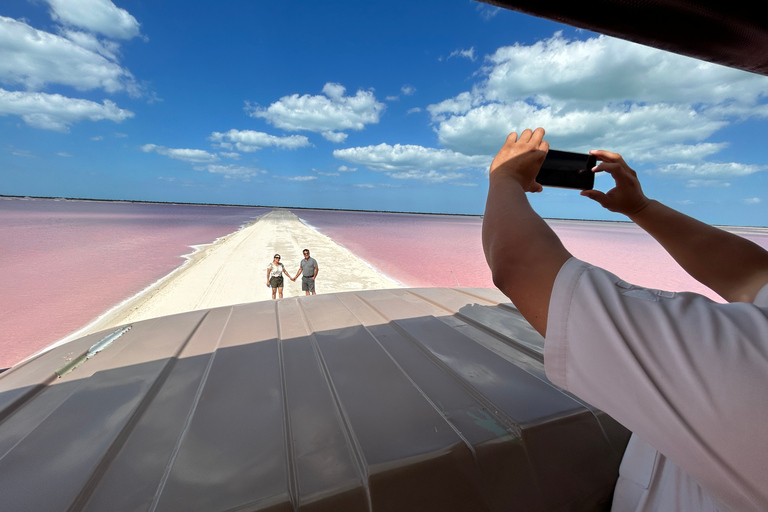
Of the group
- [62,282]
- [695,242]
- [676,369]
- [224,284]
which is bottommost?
[62,282]

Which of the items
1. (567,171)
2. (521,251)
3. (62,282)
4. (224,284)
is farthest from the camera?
(62,282)

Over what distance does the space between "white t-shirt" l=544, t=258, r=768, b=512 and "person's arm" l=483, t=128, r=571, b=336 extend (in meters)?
0.03

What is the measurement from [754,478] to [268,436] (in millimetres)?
933

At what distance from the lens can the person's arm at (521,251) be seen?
585 millimetres

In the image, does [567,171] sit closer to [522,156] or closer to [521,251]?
[522,156]

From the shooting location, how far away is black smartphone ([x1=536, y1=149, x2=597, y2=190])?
3.71 ft

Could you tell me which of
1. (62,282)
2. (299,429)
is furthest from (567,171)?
(62,282)

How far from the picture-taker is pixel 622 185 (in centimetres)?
117

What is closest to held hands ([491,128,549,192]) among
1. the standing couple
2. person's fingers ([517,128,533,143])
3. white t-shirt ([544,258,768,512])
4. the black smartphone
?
person's fingers ([517,128,533,143])

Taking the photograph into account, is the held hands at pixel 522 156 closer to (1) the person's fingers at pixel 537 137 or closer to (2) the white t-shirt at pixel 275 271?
(1) the person's fingers at pixel 537 137

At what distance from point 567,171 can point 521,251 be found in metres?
0.73

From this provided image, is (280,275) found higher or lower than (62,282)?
higher

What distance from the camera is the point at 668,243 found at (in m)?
1.09

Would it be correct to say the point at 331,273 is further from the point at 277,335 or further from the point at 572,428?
the point at 572,428
